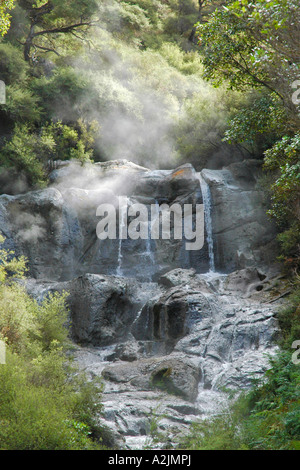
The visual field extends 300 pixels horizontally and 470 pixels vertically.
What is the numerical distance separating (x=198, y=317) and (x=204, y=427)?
5440 mm

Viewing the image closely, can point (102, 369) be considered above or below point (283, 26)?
below

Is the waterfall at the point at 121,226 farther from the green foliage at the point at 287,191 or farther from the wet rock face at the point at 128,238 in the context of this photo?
the green foliage at the point at 287,191

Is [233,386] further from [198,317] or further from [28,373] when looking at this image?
[28,373]

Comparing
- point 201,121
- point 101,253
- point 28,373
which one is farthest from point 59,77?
point 28,373

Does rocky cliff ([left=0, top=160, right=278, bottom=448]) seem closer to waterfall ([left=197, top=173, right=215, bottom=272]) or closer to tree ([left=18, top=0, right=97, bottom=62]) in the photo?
waterfall ([left=197, top=173, right=215, bottom=272])

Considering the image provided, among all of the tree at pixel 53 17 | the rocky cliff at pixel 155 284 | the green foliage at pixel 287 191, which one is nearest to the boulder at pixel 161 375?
the rocky cliff at pixel 155 284

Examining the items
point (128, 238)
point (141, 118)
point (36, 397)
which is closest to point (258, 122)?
point (128, 238)

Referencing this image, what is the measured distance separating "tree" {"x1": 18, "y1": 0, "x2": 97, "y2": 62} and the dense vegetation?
0.09 m

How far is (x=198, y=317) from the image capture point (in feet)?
39.8

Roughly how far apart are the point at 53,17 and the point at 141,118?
8.75m

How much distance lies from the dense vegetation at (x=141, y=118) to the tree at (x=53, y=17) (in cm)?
9

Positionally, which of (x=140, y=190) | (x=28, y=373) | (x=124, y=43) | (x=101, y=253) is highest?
(x=124, y=43)

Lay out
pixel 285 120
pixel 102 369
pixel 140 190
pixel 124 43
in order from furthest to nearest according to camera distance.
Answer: pixel 124 43 → pixel 140 190 → pixel 285 120 → pixel 102 369

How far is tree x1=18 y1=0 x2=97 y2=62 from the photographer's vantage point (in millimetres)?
23031
